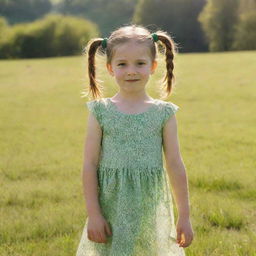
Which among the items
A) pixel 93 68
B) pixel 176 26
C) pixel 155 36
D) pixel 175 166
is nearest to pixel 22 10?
pixel 176 26

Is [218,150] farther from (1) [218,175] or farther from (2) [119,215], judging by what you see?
(2) [119,215]

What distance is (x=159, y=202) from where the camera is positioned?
3.11 meters

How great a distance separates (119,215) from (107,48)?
903 mm

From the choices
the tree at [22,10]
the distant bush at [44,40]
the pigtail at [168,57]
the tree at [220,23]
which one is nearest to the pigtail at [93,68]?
the pigtail at [168,57]

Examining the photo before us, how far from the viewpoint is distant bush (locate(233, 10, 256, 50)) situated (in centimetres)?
5922

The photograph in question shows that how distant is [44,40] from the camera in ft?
201

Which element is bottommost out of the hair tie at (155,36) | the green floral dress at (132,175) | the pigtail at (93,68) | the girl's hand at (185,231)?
the girl's hand at (185,231)

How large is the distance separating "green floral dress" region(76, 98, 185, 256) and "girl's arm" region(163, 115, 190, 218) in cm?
4

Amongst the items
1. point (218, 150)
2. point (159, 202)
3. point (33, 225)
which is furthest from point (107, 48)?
point (218, 150)

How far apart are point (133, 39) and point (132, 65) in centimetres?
14

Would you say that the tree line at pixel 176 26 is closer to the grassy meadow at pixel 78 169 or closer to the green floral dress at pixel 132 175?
the grassy meadow at pixel 78 169

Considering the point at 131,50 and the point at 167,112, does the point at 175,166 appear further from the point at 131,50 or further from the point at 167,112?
the point at 131,50

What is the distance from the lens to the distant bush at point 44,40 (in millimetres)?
60594

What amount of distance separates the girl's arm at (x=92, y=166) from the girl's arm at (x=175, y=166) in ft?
1.21
